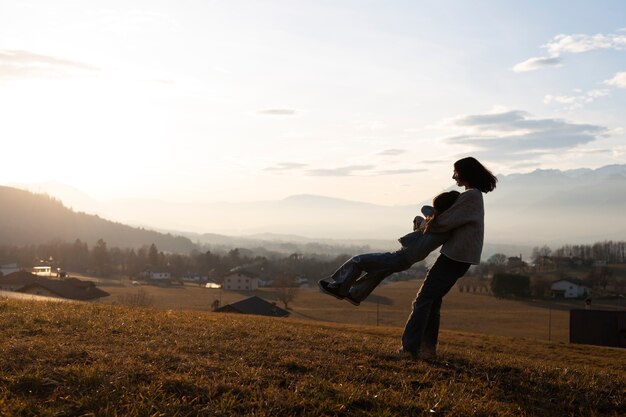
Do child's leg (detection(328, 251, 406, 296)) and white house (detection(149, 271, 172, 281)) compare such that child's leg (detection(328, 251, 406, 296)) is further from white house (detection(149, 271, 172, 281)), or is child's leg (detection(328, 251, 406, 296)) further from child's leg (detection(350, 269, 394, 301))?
white house (detection(149, 271, 172, 281))

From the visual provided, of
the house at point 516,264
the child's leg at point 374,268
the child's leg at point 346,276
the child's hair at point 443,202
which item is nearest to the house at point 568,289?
the house at point 516,264

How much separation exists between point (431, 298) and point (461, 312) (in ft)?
245

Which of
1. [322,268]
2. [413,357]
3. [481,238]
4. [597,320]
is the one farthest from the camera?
[322,268]

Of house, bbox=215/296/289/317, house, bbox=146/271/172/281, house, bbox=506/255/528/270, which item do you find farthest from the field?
house, bbox=506/255/528/270

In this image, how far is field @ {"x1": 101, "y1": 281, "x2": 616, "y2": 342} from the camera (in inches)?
2499

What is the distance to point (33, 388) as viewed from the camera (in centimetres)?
571

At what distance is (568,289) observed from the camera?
104 meters

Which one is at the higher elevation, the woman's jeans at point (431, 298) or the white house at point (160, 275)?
the woman's jeans at point (431, 298)

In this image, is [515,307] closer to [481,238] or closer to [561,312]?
[561,312]

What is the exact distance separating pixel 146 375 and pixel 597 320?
4391cm

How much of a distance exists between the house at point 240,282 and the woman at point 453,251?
114m

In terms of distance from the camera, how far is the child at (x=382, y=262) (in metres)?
8.58

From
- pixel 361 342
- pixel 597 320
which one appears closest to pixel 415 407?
pixel 361 342

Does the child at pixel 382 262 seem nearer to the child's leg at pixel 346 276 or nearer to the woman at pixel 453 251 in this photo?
the child's leg at pixel 346 276
